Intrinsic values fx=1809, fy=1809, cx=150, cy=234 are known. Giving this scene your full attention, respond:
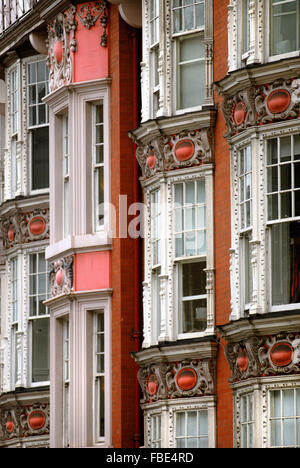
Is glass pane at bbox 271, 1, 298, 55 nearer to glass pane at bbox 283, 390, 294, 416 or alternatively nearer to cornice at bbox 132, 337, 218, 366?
cornice at bbox 132, 337, 218, 366

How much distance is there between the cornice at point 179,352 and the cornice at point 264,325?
1035mm

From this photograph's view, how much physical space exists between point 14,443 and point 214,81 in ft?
35.7

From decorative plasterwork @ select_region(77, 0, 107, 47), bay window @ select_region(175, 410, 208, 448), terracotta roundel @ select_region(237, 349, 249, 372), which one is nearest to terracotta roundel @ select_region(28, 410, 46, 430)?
bay window @ select_region(175, 410, 208, 448)

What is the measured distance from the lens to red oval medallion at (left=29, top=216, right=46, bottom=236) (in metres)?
39.4

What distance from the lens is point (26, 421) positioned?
127 ft

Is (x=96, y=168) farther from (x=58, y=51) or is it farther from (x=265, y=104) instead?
(x=265, y=104)

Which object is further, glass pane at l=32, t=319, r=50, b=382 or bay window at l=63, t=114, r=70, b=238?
glass pane at l=32, t=319, r=50, b=382

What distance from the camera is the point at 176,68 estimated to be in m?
33.3

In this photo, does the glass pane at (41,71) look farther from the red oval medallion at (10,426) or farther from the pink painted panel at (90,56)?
the red oval medallion at (10,426)

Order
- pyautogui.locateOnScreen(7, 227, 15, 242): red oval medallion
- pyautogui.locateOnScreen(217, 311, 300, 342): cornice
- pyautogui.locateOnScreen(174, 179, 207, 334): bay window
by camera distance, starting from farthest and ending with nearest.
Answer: pyautogui.locateOnScreen(7, 227, 15, 242): red oval medallion
pyautogui.locateOnScreen(174, 179, 207, 334): bay window
pyautogui.locateOnScreen(217, 311, 300, 342): cornice

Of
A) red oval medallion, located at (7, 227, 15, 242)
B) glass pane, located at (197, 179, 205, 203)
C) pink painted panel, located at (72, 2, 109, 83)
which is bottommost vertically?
glass pane, located at (197, 179, 205, 203)

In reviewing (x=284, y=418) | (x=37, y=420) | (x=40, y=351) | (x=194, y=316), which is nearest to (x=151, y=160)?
(x=194, y=316)

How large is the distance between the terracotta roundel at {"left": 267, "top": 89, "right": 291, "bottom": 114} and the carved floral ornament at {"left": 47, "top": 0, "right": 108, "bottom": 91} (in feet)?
21.6

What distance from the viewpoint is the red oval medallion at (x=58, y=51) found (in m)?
37.0
